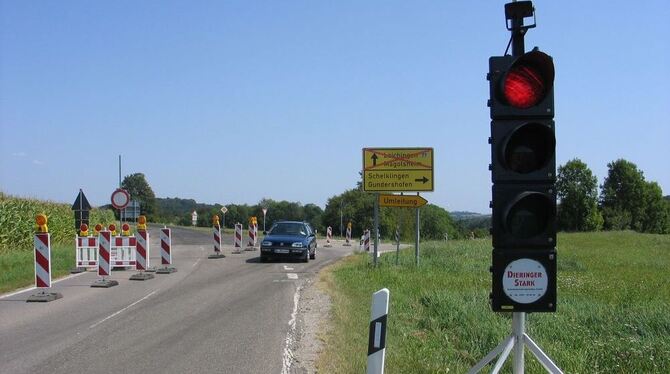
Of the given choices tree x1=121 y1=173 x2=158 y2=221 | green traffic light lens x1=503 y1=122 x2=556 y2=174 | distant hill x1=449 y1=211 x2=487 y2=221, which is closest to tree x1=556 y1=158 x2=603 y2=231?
distant hill x1=449 y1=211 x2=487 y2=221

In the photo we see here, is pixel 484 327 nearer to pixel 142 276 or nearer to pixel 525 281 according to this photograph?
pixel 525 281

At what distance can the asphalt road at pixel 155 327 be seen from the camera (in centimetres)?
746

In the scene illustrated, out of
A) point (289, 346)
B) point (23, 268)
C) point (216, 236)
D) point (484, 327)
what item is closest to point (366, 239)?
point (216, 236)

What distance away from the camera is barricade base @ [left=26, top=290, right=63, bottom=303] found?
41.4ft

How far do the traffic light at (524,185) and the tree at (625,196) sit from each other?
109 m

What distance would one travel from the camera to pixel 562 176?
107062mm

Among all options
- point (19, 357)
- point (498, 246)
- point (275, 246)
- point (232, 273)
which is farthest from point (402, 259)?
point (498, 246)

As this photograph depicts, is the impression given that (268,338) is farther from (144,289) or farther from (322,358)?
(144,289)

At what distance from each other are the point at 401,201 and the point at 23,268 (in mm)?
11400

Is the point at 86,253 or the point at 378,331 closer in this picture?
the point at 378,331

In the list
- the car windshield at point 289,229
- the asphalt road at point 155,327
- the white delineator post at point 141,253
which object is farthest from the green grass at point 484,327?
the car windshield at point 289,229

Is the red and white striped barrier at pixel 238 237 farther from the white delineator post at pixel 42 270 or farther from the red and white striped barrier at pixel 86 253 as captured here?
the white delineator post at pixel 42 270

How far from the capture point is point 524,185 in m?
4.58

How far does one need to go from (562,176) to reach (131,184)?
73241 mm
